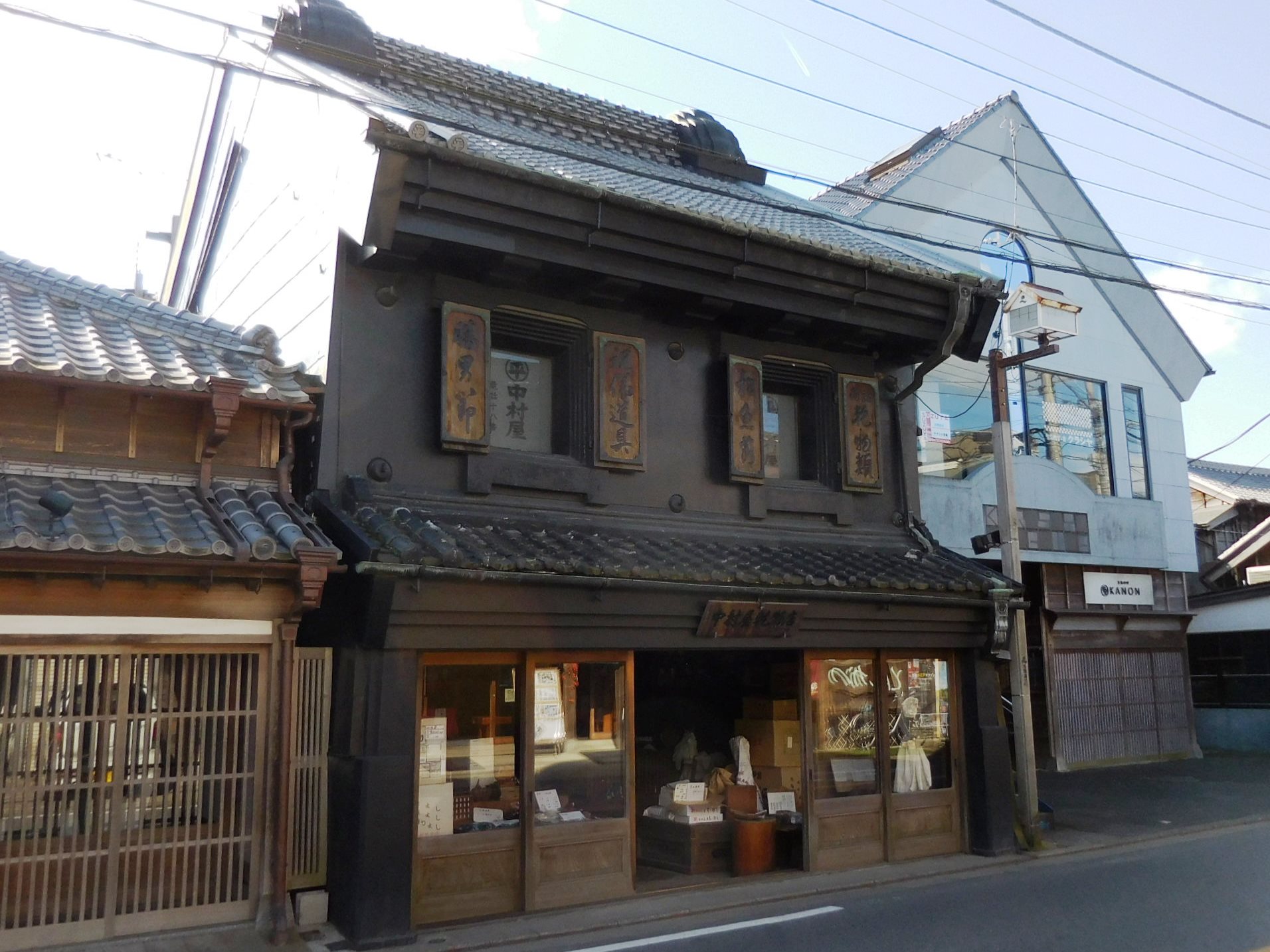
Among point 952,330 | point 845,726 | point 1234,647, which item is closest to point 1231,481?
point 1234,647

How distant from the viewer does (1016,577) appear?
1367 centimetres

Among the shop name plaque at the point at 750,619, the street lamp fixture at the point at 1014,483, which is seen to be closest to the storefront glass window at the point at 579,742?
the shop name plaque at the point at 750,619

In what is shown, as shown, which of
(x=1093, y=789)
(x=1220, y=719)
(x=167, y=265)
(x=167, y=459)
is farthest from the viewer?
(x=1220, y=719)

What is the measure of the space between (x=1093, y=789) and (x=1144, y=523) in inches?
252

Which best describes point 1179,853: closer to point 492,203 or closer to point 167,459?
point 492,203

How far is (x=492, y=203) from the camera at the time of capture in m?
10.3

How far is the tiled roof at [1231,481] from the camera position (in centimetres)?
2948

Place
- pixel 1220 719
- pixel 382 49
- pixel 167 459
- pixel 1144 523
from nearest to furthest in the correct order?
1. pixel 167 459
2. pixel 382 49
3. pixel 1144 523
4. pixel 1220 719

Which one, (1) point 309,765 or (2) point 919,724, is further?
(2) point 919,724

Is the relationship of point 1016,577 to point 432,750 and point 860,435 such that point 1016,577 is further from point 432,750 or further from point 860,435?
point 432,750

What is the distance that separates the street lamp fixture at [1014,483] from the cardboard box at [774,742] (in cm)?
304

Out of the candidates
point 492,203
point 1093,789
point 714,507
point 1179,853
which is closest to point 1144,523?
point 1093,789

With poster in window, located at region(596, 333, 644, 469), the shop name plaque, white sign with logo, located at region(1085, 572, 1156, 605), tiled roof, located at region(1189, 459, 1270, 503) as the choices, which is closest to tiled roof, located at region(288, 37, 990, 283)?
poster in window, located at region(596, 333, 644, 469)

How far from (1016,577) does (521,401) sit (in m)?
7.11
